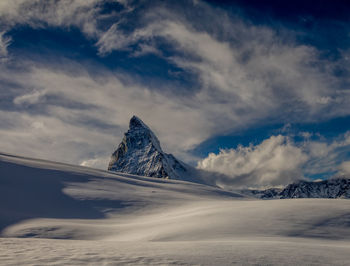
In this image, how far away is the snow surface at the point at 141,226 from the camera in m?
6.71

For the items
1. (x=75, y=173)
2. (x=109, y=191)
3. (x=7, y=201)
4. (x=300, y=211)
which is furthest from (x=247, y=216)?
(x=75, y=173)

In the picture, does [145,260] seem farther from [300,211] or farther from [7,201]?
[7,201]

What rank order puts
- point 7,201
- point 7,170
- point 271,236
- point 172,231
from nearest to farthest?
point 271,236 → point 172,231 → point 7,201 → point 7,170

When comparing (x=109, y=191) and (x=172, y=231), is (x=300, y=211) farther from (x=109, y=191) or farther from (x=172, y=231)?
(x=109, y=191)

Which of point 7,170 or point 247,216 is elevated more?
point 7,170

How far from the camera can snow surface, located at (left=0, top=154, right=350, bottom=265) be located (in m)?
6.71

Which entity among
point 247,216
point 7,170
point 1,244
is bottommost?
point 1,244

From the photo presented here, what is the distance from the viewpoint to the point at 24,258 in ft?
19.9

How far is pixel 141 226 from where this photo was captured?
16562 mm

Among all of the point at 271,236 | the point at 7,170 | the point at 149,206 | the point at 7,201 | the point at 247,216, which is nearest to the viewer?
the point at 271,236

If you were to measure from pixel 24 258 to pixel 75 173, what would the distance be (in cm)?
2818

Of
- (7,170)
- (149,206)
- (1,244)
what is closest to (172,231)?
(1,244)

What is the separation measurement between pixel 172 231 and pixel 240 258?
6687 mm

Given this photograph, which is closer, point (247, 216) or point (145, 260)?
point (145, 260)
